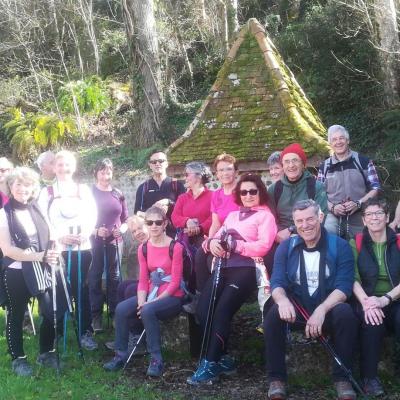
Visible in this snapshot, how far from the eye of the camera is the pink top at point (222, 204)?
542 centimetres

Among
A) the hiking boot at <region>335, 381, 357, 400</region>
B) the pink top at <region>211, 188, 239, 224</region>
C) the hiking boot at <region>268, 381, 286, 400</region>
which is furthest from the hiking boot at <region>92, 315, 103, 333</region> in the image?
the hiking boot at <region>335, 381, 357, 400</region>

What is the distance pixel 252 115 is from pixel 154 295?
4.13m

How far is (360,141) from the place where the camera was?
1370 cm

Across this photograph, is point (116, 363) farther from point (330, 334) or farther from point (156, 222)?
point (330, 334)

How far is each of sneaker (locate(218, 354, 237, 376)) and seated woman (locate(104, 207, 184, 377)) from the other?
0.54 meters

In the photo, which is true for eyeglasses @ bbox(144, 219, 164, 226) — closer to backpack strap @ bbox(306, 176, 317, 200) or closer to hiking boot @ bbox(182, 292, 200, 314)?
hiking boot @ bbox(182, 292, 200, 314)

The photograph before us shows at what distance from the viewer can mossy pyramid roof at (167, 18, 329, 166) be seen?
8.02m

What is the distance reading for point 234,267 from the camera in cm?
500

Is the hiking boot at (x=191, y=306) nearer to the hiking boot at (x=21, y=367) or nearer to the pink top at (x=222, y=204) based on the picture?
the pink top at (x=222, y=204)

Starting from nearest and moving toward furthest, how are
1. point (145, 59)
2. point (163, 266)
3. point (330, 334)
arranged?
point (330, 334) → point (163, 266) → point (145, 59)

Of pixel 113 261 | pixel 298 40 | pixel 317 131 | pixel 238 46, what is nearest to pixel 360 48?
pixel 298 40

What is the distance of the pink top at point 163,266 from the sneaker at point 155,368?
604mm

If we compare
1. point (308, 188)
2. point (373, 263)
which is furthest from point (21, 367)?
point (373, 263)

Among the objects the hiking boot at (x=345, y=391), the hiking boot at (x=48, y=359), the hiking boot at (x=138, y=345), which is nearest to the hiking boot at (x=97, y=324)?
the hiking boot at (x=138, y=345)
